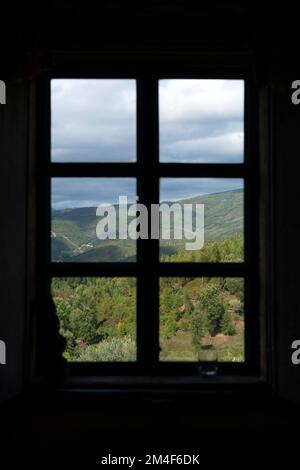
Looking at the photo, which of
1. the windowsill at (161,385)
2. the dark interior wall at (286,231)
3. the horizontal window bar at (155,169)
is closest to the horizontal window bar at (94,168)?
the horizontal window bar at (155,169)

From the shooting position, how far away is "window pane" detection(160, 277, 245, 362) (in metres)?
2.34

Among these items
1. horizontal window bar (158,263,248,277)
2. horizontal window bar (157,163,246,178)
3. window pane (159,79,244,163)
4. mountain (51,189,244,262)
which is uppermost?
window pane (159,79,244,163)

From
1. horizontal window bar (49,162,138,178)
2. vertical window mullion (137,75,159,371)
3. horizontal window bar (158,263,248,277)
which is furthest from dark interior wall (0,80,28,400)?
horizontal window bar (158,263,248,277)

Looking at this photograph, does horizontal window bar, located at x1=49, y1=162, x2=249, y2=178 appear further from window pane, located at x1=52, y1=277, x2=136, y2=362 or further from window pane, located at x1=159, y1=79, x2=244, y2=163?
window pane, located at x1=52, y1=277, x2=136, y2=362

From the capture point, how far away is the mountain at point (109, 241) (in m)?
2.37

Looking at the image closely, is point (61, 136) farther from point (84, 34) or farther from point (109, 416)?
point (109, 416)

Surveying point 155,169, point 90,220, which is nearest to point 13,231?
point 90,220

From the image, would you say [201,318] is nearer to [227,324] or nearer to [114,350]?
[227,324]

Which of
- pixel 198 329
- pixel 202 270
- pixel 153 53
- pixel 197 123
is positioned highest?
pixel 153 53

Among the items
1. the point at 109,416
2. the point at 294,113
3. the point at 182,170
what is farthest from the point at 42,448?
the point at 294,113

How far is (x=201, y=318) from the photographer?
2342mm

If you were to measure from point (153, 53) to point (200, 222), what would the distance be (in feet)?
2.16

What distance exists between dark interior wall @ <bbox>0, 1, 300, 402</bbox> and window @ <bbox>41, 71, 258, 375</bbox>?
7.3 inches

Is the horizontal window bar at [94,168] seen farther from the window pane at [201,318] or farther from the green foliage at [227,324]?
the green foliage at [227,324]
